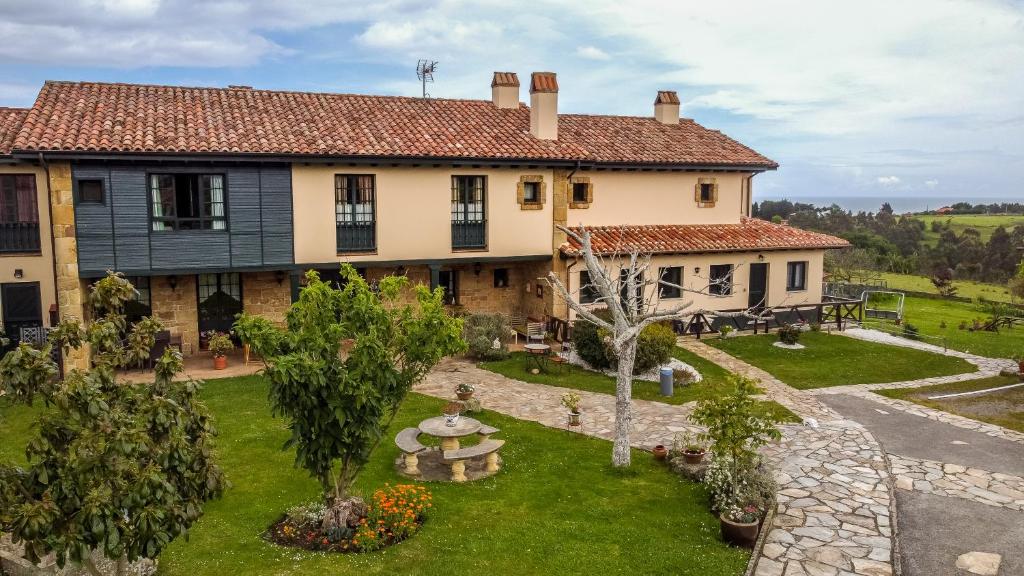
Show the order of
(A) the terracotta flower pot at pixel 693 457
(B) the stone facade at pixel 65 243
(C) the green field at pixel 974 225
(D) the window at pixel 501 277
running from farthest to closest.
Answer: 1. (C) the green field at pixel 974 225
2. (D) the window at pixel 501 277
3. (B) the stone facade at pixel 65 243
4. (A) the terracotta flower pot at pixel 693 457

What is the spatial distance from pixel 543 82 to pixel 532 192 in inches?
150

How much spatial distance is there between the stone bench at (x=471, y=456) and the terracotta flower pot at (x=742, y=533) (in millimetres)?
4265

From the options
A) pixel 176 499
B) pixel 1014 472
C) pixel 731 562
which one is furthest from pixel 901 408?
pixel 176 499

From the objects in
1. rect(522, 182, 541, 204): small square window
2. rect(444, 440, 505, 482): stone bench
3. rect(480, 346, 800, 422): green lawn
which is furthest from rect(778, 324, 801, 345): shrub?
rect(444, 440, 505, 482): stone bench

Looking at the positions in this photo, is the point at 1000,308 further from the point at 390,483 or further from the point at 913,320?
the point at 390,483

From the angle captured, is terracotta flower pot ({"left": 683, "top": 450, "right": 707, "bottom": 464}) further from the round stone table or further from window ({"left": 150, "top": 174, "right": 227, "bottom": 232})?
window ({"left": 150, "top": 174, "right": 227, "bottom": 232})

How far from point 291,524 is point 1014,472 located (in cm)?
1227

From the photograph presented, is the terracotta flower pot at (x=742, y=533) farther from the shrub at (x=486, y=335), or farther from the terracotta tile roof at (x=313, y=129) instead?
the terracotta tile roof at (x=313, y=129)

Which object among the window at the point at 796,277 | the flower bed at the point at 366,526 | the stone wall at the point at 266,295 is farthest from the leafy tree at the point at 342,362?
the window at the point at 796,277

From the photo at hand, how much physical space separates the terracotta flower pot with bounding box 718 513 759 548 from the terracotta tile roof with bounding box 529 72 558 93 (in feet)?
57.2

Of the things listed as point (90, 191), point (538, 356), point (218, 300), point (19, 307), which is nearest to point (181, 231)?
point (90, 191)

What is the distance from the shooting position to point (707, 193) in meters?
27.6

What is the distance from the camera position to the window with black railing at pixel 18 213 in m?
20.2

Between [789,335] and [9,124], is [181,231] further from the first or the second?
[789,335]
